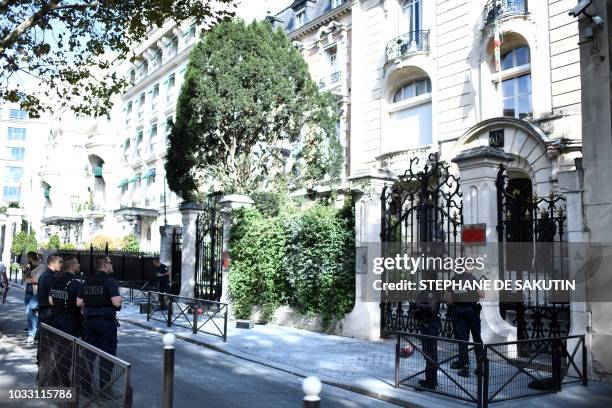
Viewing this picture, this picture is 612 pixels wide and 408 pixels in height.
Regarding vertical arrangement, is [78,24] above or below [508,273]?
above

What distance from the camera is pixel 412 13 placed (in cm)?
2225

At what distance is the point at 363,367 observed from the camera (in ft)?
30.6

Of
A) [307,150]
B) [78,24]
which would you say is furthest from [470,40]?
[78,24]

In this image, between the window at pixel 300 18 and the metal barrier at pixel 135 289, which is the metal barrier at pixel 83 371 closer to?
the metal barrier at pixel 135 289

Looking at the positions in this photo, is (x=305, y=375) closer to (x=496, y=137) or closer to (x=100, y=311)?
Result: (x=100, y=311)

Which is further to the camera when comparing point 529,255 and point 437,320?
point 529,255

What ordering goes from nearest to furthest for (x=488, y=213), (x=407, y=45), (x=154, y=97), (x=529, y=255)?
(x=488, y=213), (x=529, y=255), (x=407, y=45), (x=154, y=97)

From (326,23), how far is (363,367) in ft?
68.6

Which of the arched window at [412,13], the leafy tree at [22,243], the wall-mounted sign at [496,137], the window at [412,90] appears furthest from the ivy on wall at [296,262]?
the leafy tree at [22,243]

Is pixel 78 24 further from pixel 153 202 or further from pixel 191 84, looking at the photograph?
pixel 153 202

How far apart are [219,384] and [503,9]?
1559 centimetres

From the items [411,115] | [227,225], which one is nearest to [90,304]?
[227,225]

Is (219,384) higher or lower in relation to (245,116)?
lower

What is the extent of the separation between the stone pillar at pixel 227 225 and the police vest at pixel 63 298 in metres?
7.93
